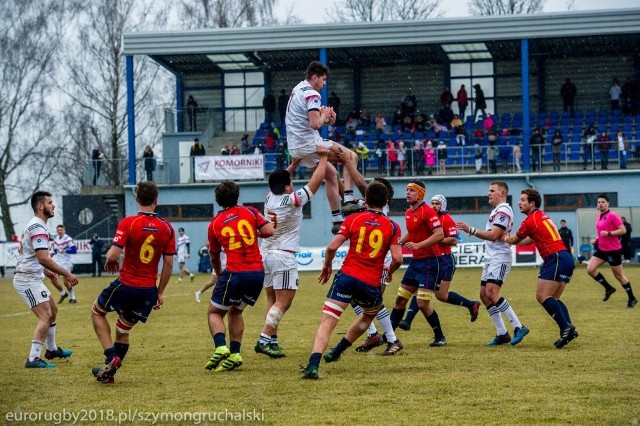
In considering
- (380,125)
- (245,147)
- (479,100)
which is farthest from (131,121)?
(479,100)

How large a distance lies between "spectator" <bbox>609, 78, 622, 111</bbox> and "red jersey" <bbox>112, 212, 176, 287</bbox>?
3610 centimetres

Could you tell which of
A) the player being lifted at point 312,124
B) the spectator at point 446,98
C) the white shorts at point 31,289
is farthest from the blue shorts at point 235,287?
the spectator at point 446,98

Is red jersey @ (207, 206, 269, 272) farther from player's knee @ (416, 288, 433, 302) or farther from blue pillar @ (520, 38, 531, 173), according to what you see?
blue pillar @ (520, 38, 531, 173)

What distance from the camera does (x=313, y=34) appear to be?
41.5m

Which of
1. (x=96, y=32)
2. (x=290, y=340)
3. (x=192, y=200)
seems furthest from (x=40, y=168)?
(x=290, y=340)

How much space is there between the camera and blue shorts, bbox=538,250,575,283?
42.8 feet

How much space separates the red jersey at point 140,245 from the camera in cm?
1041

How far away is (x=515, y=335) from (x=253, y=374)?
4.17 metres

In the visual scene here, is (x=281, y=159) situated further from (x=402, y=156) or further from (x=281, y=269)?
(x=281, y=269)

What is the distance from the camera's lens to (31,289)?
12453 mm

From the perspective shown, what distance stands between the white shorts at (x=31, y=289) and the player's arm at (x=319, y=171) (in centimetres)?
355

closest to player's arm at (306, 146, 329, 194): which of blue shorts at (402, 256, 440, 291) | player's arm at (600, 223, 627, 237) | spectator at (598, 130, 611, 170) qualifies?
blue shorts at (402, 256, 440, 291)

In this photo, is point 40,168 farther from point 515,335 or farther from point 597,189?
point 515,335

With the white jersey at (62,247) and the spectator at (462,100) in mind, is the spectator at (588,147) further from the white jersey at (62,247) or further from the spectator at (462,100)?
the white jersey at (62,247)
